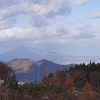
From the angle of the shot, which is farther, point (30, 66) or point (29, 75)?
point (30, 66)

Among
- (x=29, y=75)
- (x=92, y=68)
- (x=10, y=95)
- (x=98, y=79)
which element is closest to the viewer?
(x=10, y=95)

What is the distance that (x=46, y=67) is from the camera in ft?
168

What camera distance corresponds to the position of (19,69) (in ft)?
164

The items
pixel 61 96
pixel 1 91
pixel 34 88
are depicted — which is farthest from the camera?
pixel 34 88

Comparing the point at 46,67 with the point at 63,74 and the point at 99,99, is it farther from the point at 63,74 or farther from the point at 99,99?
the point at 99,99

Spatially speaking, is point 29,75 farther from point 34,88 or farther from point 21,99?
point 21,99

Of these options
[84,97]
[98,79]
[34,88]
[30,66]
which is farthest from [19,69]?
[84,97]

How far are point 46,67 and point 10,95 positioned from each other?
40.6 m

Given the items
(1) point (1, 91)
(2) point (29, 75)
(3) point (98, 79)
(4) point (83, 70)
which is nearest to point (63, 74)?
(4) point (83, 70)

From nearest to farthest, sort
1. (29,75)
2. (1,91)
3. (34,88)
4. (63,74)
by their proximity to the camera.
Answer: (1,91), (34,88), (63,74), (29,75)

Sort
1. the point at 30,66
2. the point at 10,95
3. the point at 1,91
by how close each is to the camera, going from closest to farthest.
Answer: the point at 10,95 → the point at 1,91 → the point at 30,66

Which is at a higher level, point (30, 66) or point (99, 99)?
point (30, 66)

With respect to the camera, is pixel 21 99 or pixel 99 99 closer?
pixel 21 99

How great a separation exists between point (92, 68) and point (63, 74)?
19.2 feet
